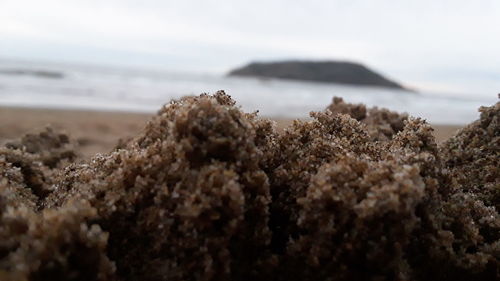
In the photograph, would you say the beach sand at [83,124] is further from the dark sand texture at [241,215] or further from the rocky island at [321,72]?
the rocky island at [321,72]

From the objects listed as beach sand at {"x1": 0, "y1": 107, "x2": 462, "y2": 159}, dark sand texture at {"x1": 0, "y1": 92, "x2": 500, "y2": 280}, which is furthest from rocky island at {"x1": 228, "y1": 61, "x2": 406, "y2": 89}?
dark sand texture at {"x1": 0, "y1": 92, "x2": 500, "y2": 280}

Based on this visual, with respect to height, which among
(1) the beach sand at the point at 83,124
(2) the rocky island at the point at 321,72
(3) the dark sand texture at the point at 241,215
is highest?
(2) the rocky island at the point at 321,72

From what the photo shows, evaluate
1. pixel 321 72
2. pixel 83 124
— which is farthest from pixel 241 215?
pixel 321 72

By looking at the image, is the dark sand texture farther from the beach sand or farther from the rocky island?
the rocky island

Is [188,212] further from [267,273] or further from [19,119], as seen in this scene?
[19,119]

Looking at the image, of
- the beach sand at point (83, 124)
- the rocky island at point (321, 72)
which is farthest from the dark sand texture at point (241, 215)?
the rocky island at point (321, 72)

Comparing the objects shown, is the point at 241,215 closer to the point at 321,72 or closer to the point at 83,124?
the point at 83,124
